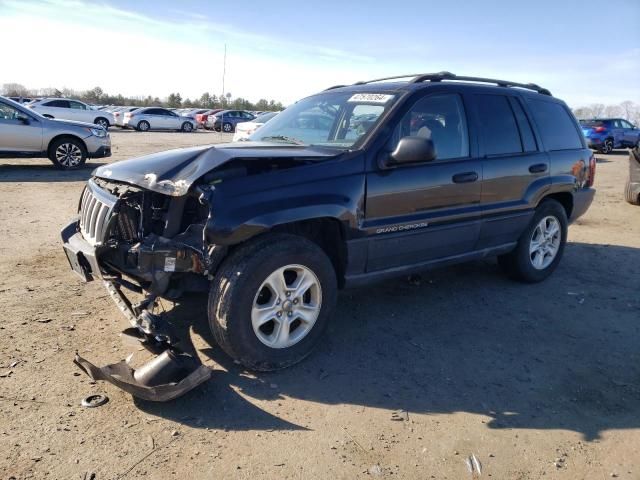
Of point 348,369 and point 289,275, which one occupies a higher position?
point 289,275

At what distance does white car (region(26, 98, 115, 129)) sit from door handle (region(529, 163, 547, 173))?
2418 cm

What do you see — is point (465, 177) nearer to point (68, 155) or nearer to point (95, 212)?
point (95, 212)

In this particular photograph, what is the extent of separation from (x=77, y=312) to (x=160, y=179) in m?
1.67

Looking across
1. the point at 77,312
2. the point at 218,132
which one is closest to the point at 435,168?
the point at 77,312

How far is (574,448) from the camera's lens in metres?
2.79

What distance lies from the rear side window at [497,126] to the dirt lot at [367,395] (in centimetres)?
142

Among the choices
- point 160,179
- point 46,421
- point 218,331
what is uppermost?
point 160,179

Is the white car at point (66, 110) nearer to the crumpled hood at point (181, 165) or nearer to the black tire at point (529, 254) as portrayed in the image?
the crumpled hood at point (181, 165)

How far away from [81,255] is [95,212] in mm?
319

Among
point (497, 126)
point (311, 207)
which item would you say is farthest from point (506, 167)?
point (311, 207)

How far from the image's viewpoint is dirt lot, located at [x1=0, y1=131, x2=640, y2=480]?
8.52ft

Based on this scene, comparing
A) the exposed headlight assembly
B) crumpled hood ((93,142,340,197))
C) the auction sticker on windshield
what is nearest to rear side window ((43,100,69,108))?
the exposed headlight assembly

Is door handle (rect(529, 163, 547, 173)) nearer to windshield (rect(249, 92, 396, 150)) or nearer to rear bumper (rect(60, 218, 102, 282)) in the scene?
windshield (rect(249, 92, 396, 150))

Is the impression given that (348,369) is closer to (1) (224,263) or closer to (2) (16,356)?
(1) (224,263)
